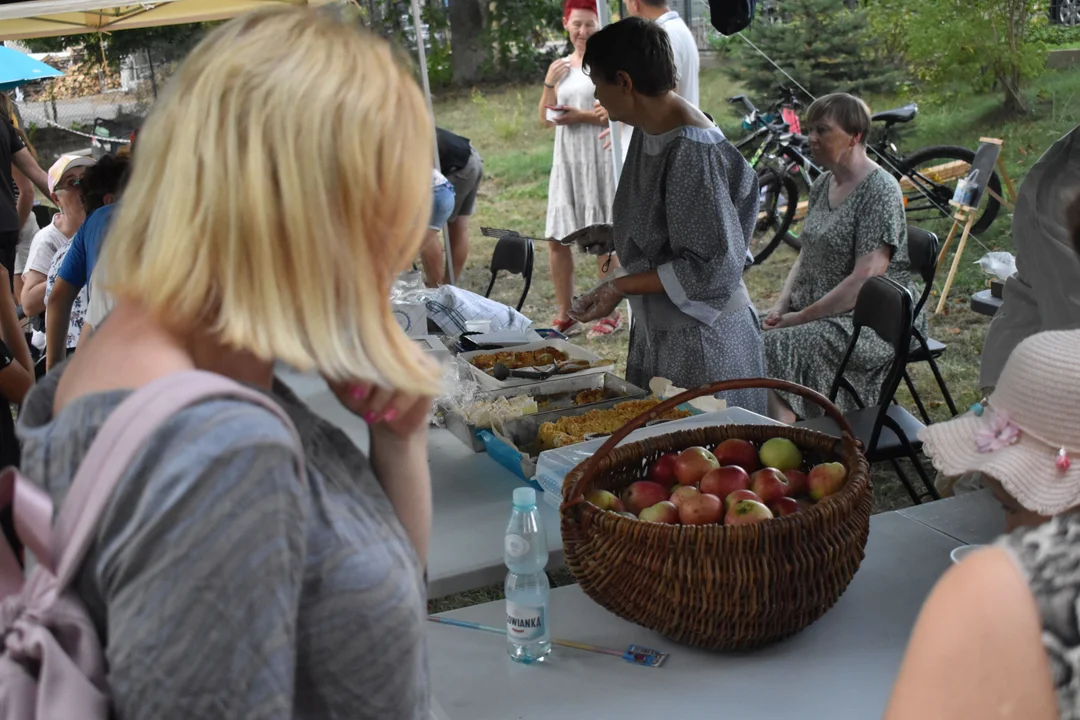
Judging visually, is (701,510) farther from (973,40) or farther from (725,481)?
(973,40)

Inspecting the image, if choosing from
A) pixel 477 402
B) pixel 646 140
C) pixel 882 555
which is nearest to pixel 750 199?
pixel 646 140

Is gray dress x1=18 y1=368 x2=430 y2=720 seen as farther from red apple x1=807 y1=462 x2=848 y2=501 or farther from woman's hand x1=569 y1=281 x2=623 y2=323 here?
woman's hand x1=569 y1=281 x2=623 y2=323

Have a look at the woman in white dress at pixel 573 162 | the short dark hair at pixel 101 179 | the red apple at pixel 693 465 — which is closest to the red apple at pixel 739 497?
the red apple at pixel 693 465

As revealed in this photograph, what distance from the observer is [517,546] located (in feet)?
5.15

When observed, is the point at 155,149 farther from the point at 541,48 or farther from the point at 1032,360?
the point at 541,48

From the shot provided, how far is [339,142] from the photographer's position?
83 cm

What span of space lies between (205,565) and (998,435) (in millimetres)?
930

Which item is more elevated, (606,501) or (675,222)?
(675,222)

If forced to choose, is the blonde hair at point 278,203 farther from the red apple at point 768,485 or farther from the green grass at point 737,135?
the green grass at point 737,135

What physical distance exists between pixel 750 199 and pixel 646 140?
1.08ft

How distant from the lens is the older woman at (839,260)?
12.5 ft

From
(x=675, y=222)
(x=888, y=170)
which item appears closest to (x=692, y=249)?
(x=675, y=222)

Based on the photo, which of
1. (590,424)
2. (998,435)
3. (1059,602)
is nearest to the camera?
(1059,602)

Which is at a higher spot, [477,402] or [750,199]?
[750,199]
